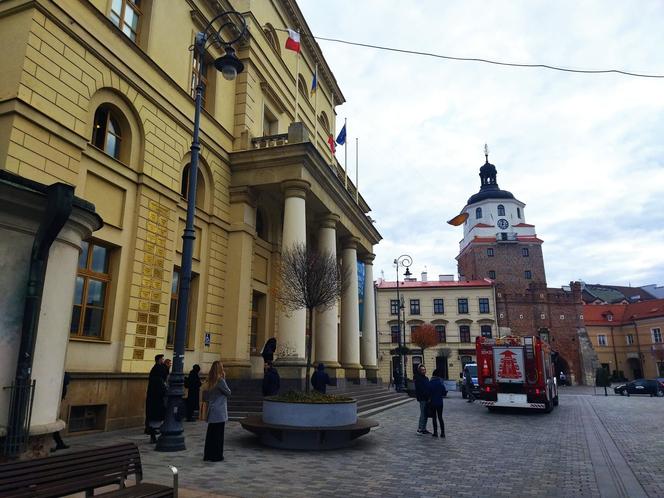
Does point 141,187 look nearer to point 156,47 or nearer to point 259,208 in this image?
point 156,47

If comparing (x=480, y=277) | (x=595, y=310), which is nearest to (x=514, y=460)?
(x=480, y=277)

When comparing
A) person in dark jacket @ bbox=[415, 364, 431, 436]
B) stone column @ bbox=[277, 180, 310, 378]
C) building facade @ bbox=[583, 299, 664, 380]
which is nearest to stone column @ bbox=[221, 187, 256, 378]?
stone column @ bbox=[277, 180, 310, 378]

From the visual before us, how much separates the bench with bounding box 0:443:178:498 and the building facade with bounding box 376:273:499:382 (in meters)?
52.6

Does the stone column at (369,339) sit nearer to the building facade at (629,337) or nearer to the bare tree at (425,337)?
the bare tree at (425,337)

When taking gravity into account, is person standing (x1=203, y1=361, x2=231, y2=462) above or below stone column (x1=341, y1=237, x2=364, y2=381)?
below

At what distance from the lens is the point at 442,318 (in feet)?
190

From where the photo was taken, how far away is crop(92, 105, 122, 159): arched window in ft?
43.3

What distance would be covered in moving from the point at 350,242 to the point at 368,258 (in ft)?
13.7

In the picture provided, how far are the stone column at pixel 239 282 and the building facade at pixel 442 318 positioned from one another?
3983 centimetres

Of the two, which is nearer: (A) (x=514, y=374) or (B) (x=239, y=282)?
(B) (x=239, y=282)

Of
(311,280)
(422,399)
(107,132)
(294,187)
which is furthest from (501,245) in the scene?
(107,132)

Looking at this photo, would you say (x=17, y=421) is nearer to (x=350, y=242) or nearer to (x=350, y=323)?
(x=350, y=323)

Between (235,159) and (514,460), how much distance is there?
1455cm

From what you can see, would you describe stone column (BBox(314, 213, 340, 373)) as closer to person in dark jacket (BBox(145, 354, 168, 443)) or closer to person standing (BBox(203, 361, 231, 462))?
person in dark jacket (BBox(145, 354, 168, 443))
